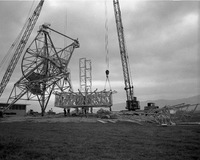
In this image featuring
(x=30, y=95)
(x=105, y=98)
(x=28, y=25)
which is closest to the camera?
(x=105, y=98)

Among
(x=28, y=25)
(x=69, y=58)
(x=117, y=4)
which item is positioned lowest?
(x=69, y=58)

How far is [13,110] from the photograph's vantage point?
72562mm

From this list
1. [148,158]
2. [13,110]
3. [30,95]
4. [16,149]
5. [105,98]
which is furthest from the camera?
[13,110]

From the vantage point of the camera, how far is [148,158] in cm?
671

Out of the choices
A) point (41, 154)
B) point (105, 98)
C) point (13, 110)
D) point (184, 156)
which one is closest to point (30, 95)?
point (105, 98)

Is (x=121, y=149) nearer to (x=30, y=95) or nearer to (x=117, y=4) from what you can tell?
(x=30, y=95)

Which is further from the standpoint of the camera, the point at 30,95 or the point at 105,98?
the point at 30,95

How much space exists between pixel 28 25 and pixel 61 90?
23.7 metres

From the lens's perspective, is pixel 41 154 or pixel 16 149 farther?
pixel 16 149

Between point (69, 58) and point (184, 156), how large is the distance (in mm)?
40763

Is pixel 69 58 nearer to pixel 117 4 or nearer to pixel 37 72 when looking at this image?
pixel 37 72

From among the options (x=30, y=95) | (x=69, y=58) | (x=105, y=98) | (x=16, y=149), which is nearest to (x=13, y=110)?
(x=30, y=95)

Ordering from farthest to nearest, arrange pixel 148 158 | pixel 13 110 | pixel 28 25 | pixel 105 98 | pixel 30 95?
pixel 13 110 → pixel 28 25 → pixel 30 95 → pixel 105 98 → pixel 148 158

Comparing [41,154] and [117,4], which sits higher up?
[117,4]
